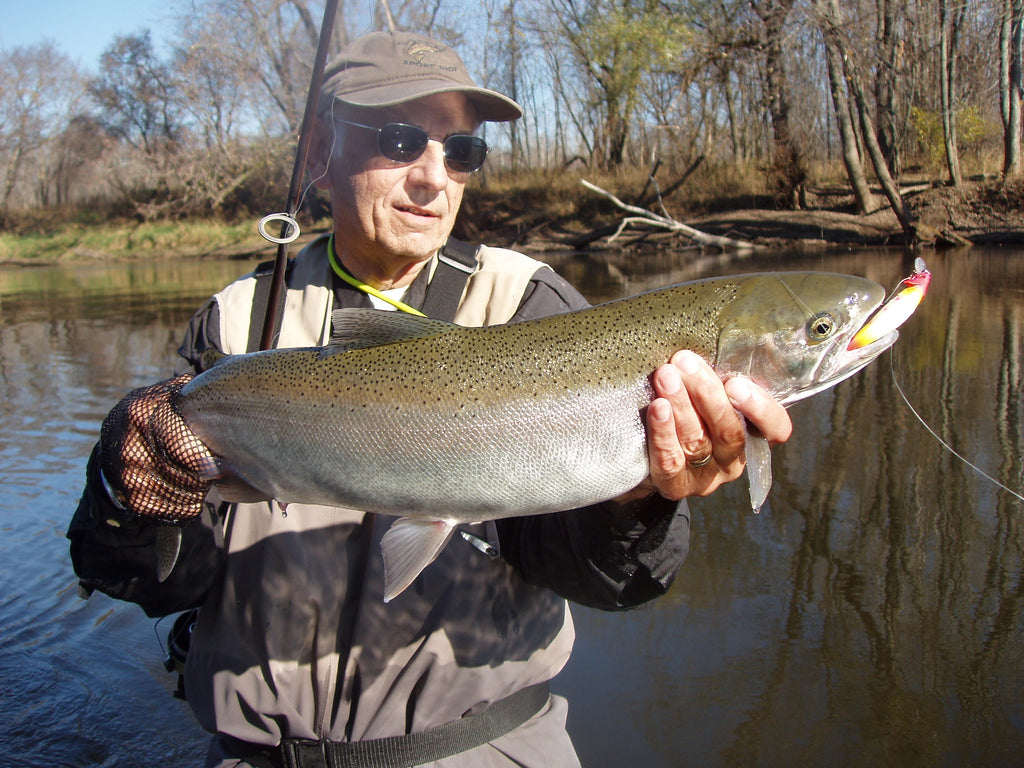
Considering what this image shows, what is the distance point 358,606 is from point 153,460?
0.68 metres

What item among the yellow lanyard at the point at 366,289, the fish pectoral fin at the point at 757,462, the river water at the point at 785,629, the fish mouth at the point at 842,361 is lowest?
the river water at the point at 785,629

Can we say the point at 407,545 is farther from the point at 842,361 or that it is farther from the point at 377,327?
the point at 842,361

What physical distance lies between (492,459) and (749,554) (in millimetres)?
3309

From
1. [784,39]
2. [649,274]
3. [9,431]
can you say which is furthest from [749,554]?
[784,39]

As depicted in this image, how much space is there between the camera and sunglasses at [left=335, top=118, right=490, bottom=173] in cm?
262

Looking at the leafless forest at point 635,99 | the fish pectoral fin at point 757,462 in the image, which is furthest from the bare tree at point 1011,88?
the fish pectoral fin at point 757,462

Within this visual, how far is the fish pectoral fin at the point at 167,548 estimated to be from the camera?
2207 millimetres

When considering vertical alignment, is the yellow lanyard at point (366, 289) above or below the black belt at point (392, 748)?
above

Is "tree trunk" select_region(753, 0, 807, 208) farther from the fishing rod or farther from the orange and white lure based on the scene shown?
the orange and white lure

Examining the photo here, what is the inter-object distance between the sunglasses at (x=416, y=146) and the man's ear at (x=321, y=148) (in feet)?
0.42

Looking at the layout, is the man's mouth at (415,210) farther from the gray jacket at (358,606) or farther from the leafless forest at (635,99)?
the leafless forest at (635,99)

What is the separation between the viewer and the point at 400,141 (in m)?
2.63

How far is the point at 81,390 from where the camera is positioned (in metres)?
9.73

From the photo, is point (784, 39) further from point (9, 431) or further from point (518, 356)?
point (518, 356)
